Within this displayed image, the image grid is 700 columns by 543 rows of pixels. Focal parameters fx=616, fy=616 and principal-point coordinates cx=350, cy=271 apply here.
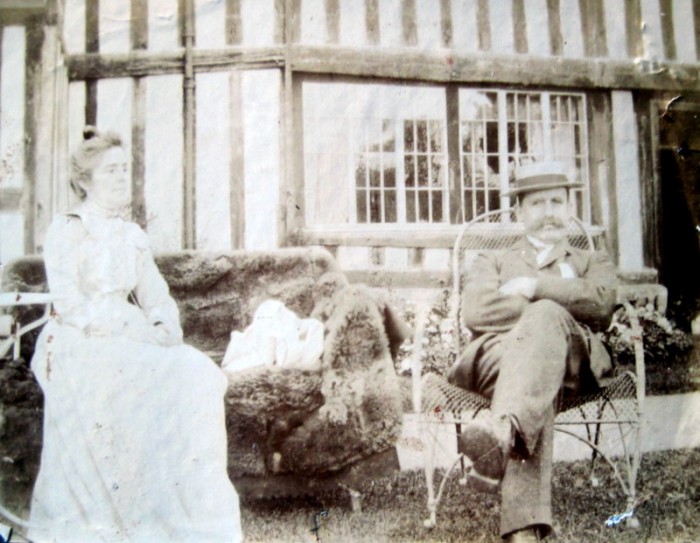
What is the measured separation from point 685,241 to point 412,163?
3.19 ft

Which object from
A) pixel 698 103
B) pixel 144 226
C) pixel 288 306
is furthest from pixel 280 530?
pixel 698 103

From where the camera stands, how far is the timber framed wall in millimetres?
1964

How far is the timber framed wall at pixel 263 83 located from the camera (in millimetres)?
1964

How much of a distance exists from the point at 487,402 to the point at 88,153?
1.46 meters

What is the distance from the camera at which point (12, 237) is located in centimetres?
197

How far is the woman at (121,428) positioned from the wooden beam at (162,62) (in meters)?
0.63

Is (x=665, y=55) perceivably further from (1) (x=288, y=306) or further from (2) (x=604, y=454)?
(1) (x=288, y=306)

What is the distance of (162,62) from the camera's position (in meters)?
1.99

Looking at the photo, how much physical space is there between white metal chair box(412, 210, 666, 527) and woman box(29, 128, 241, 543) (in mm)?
614

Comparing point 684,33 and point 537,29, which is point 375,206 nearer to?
point 537,29

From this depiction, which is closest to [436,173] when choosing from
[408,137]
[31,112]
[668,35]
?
[408,137]

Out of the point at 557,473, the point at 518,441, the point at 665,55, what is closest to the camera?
the point at 518,441

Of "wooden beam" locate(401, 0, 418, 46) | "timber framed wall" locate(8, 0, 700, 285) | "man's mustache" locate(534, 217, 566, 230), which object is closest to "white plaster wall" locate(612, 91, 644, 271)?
"timber framed wall" locate(8, 0, 700, 285)

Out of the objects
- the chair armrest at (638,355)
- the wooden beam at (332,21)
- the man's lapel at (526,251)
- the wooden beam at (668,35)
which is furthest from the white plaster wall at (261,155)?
the wooden beam at (668,35)
